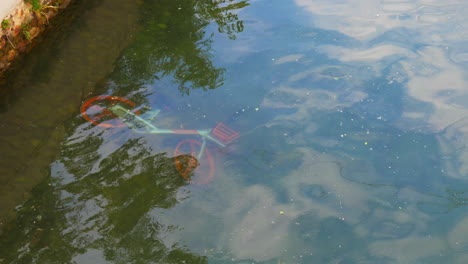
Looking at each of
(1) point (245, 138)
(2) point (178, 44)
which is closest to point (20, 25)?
(2) point (178, 44)

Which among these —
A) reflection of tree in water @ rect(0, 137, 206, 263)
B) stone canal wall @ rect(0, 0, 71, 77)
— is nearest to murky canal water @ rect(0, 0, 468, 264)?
reflection of tree in water @ rect(0, 137, 206, 263)

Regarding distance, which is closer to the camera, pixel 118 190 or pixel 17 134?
pixel 118 190

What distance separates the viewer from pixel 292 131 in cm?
461

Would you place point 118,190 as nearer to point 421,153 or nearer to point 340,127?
point 340,127

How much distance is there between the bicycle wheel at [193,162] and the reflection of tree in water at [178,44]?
0.85 m

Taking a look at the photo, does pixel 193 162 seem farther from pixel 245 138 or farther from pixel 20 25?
pixel 20 25

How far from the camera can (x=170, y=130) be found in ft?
15.1

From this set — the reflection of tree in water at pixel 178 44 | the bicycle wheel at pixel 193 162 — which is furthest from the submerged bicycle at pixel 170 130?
the reflection of tree in water at pixel 178 44

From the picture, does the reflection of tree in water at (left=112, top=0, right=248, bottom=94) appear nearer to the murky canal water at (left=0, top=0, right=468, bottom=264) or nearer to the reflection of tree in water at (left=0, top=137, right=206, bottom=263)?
the murky canal water at (left=0, top=0, right=468, bottom=264)

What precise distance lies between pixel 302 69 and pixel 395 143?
1.42 m

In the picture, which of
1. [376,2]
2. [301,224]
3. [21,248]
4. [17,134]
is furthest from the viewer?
[376,2]

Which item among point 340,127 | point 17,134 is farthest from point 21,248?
point 340,127

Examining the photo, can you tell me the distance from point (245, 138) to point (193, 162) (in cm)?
59

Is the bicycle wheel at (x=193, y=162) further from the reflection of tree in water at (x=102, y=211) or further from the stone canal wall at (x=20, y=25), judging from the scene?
the stone canal wall at (x=20, y=25)
